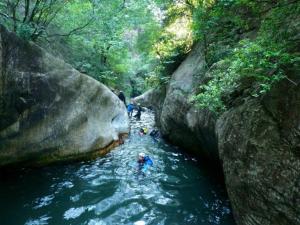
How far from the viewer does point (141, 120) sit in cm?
2228

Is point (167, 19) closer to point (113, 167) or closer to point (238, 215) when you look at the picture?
point (113, 167)

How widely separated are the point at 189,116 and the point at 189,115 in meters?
0.04

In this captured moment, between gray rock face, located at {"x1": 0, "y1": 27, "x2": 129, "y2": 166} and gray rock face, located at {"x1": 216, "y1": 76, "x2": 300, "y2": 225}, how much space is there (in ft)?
22.2

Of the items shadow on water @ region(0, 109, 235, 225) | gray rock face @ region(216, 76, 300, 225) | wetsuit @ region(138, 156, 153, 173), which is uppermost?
gray rock face @ region(216, 76, 300, 225)

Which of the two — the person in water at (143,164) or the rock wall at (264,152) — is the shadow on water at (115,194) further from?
the rock wall at (264,152)

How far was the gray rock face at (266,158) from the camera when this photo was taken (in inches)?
177

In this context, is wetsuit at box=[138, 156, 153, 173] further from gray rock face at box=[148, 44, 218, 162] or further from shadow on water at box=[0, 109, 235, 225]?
gray rock face at box=[148, 44, 218, 162]

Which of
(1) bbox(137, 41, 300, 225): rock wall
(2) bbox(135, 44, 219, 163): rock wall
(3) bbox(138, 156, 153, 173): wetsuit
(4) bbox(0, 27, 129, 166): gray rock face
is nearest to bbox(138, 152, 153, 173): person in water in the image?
(3) bbox(138, 156, 153, 173): wetsuit

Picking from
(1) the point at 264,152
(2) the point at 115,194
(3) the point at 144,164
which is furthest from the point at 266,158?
(3) the point at 144,164

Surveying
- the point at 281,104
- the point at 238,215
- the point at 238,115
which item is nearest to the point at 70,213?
the point at 238,215

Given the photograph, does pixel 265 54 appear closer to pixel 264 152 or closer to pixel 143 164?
pixel 264 152

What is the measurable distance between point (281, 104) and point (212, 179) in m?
5.81

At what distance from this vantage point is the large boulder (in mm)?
9703

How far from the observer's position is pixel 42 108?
405 inches
